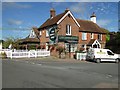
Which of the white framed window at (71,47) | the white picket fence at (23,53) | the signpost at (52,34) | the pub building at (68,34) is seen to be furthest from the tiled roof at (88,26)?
the white picket fence at (23,53)

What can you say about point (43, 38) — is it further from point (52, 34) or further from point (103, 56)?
point (103, 56)

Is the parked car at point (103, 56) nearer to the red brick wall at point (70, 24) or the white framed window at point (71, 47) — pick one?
the white framed window at point (71, 47)

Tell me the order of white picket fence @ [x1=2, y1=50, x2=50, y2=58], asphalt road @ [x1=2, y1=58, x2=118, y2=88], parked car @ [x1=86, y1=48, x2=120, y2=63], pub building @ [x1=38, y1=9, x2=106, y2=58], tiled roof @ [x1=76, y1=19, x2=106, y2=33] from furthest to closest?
tiled roof @ [x1=76, y1=19, x2=106, y2=33] < pub building @ [x1=38, y1=9, x2=106, y2=58] < white picket fence @ [x1=2, y1=50, x2=50, y2=58] < parked car @ [x1=86, y1=48, x2=120, y2=63] < asphalt road @ [x1=2, y1=58, x2=118, y2=88]

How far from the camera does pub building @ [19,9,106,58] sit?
40.3 metres

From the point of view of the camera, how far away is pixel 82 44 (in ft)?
144

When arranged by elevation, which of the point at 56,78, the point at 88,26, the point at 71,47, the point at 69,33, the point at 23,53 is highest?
the point at 88,26

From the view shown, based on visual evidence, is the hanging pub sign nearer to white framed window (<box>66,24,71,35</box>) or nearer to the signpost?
the signpost

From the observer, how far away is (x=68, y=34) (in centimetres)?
4191

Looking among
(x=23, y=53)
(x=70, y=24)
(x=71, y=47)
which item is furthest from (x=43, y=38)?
(x=23, y=53)

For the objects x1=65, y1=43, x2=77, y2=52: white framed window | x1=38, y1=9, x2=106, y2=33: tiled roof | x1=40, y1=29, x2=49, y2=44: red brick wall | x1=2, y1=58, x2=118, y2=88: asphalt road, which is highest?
x1=38, y1=9, x2=106, y2=33: tiled roof

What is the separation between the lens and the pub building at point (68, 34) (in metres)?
40.3

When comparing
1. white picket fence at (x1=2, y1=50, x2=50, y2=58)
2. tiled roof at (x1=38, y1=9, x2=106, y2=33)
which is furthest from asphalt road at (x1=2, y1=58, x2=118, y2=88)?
tiled roof at (x1=38, y1=9, x2=106, y2=33)

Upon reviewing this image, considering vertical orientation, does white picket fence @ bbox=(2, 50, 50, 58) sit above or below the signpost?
below

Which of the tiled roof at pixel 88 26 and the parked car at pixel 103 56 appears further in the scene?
the tiled roof at pixel 88 26
